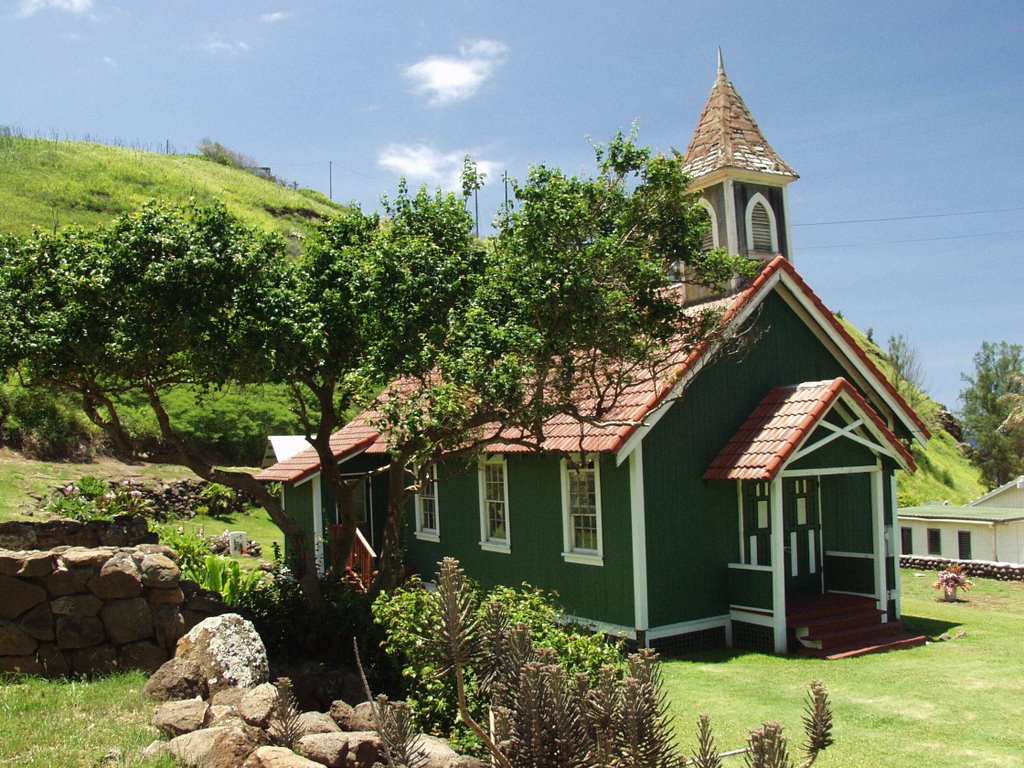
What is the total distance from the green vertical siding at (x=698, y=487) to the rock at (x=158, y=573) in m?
6.66

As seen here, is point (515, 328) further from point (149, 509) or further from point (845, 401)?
point (149, 509)

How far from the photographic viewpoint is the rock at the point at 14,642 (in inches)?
313

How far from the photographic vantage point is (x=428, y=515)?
59.5 ft

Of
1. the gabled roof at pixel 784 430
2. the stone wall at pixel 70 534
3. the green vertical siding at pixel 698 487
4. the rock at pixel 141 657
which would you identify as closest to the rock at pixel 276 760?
the rock at pixel 141 657

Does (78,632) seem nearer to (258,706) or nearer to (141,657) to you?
(141,657)

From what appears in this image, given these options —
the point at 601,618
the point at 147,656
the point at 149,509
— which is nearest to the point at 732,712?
the point at 601,618

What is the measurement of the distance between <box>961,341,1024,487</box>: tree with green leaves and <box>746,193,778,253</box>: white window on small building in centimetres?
3733

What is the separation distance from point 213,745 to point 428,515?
1269cm

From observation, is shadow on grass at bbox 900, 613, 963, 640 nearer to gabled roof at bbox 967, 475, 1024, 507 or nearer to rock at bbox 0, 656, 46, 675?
gabled roof at bbox 967, 475, 1024, 507

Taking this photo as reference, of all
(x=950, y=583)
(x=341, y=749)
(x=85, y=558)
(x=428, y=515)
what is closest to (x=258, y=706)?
(x=341, y=749)

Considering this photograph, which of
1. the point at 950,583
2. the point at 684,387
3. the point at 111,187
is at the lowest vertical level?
the point at 950,583

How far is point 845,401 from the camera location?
1367 cm

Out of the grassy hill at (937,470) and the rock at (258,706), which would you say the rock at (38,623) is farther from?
the grassy hill at (937,470)

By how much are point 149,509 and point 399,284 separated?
15.9 metres
